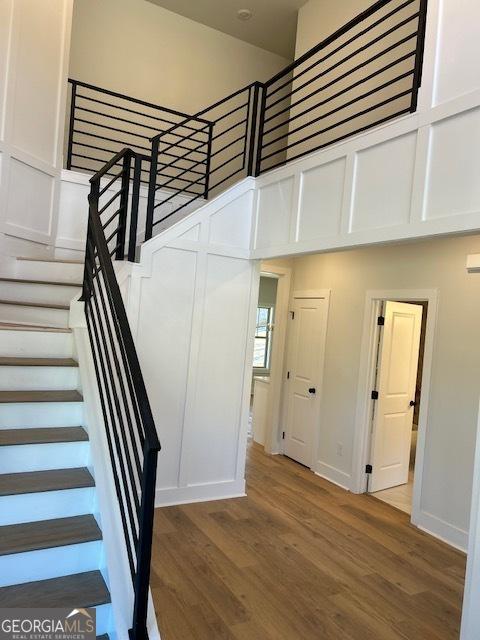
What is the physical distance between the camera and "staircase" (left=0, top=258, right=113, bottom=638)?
6.16 ft

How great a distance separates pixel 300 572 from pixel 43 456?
2.08 metres

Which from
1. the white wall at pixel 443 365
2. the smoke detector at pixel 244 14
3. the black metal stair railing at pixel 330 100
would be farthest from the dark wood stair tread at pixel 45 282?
the smoke detector at pixel 244 14

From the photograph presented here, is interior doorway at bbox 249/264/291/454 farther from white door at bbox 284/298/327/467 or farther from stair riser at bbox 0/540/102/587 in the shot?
stair riser at bbox 0/540/102/587

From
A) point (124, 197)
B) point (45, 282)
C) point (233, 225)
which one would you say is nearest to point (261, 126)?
point (233, 225)

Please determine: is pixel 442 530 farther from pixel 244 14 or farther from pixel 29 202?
pixel 244 14

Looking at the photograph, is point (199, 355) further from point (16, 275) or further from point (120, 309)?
point (120, 309)

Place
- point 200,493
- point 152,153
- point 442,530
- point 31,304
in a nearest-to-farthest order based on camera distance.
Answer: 1. point 31,304
2. point 152,153
3. point 442,530
4. point 200,493

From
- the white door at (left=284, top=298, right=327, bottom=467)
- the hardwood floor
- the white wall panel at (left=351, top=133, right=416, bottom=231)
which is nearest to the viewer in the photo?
the hardwood floor

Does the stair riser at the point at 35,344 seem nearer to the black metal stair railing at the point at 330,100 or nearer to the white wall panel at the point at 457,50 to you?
the black metal stair railing at the point at 330,100

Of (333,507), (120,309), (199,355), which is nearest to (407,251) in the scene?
(199,355)

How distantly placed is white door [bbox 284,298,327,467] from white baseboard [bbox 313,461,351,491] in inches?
7.1

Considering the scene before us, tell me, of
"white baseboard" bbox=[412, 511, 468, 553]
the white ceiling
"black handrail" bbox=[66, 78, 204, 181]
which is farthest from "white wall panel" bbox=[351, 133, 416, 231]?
the white ceiling

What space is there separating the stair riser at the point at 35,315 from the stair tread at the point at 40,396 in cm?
77

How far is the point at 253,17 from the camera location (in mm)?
6039
